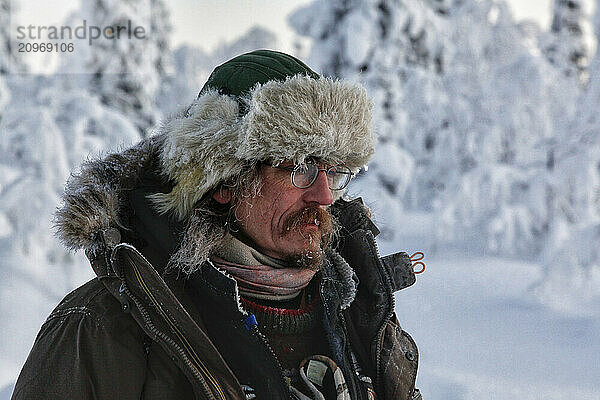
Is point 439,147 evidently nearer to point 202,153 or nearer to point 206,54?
point 202,153

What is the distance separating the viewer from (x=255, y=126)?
1.92 metres

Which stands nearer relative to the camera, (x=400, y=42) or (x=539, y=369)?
(x=539, y=369)

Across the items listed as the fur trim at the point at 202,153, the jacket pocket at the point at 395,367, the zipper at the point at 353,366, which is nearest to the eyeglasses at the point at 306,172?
the fur trim at the point at 202,153

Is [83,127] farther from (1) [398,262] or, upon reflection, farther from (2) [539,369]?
(1) [398,262]

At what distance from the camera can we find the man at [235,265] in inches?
63.9

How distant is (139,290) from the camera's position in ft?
5.35

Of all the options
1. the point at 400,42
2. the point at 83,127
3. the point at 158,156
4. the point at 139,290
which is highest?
the point at 400,42

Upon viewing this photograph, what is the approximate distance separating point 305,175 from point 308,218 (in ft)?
0.50

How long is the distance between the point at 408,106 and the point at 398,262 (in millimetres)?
13350

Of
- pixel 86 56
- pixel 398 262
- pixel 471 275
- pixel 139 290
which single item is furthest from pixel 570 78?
pixel 139 290

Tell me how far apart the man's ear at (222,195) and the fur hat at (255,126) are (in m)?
0.05

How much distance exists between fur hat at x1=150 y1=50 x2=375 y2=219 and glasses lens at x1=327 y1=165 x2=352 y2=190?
0.06m

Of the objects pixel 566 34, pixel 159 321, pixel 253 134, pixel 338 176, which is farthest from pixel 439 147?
pixel 159 321

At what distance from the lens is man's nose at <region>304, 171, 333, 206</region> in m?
2.05
